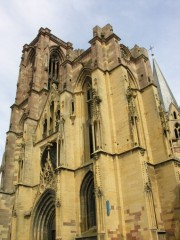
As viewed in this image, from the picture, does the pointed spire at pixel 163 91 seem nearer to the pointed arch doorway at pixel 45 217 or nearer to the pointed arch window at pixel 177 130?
the pointed arch window at pixel 177 130

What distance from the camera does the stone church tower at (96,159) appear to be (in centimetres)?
1344

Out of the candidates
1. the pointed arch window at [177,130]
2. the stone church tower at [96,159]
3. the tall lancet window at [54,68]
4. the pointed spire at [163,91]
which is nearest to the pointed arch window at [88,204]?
the stone church tower at [96,159]

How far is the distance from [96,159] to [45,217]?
641 cm

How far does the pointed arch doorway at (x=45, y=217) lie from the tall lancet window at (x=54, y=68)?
13490 mm

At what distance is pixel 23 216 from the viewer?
18.1m

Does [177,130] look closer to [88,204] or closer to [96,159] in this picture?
[88,204]

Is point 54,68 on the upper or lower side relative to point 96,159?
upper

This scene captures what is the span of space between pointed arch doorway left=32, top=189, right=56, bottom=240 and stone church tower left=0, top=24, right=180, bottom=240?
2.4 inches

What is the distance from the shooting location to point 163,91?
33.8 metres

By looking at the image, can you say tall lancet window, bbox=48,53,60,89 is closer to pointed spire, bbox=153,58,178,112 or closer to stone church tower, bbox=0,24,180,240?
stone church tower, bbox=0,24,180,240

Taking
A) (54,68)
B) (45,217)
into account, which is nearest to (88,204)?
(45,217)

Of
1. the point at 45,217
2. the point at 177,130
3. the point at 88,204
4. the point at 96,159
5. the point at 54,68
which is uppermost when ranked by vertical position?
the point at 54,68

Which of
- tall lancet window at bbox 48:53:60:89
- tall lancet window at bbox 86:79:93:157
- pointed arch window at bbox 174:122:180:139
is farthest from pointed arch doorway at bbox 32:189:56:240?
pointed arch window at bbox 174:122:180:139

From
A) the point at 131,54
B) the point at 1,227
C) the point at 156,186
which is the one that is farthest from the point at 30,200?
the point at 131,54
